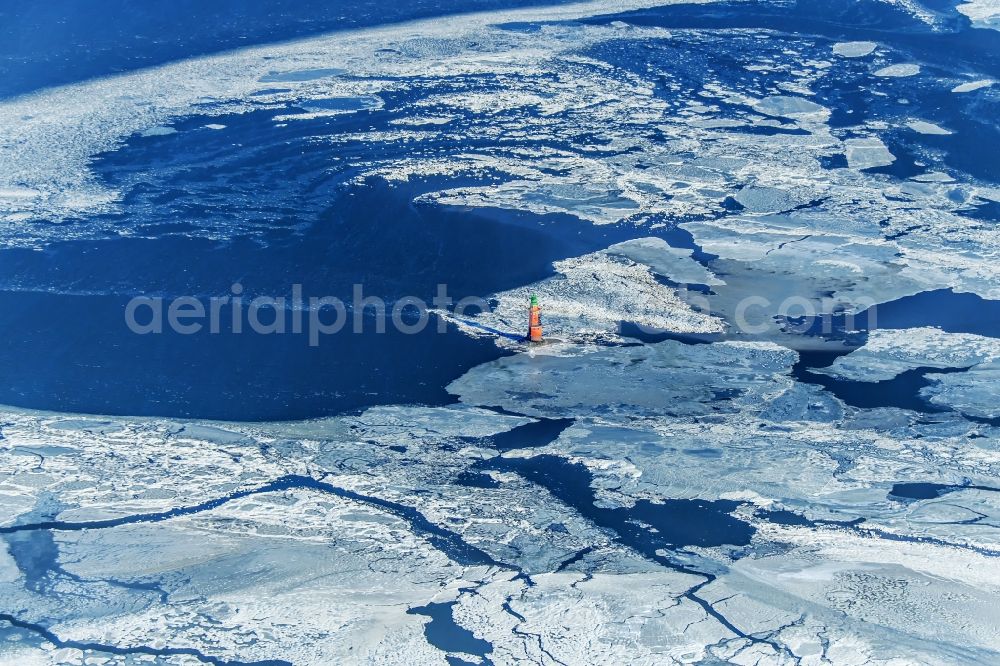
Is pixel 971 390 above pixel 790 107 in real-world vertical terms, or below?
below

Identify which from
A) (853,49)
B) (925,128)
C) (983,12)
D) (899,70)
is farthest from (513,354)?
(983,12)

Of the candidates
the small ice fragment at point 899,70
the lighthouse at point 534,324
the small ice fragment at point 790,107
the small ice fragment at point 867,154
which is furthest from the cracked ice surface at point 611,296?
the small ice fragment at point 899,70

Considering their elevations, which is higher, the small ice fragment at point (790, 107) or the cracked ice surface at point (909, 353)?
the small ice fragment at point (790, 107)

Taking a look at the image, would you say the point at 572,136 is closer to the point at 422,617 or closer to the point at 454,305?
the point at 454,305

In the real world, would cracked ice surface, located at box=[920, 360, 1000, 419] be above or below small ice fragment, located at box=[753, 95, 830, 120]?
below

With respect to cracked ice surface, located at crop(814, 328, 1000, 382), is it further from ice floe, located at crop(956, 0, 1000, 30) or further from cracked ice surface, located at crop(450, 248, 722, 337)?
ice floe, located at crop(956, 0, 1000, 30)

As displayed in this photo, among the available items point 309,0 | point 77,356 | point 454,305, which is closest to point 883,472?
point 454,305

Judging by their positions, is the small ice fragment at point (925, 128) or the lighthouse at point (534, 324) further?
the small ice fragment at point (925, 128)

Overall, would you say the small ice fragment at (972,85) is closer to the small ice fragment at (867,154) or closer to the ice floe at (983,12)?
the small ice fragment at (867,154)

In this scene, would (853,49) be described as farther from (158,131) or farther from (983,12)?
(158,131)

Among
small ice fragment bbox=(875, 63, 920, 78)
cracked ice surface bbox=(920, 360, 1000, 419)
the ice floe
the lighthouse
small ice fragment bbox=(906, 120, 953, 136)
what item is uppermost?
the ice floe

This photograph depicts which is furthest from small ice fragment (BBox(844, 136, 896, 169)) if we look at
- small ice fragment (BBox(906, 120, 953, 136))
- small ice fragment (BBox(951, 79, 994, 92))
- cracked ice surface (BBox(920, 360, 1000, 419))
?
cracked ice surface (BBox(920, 360, 1000, 419))
